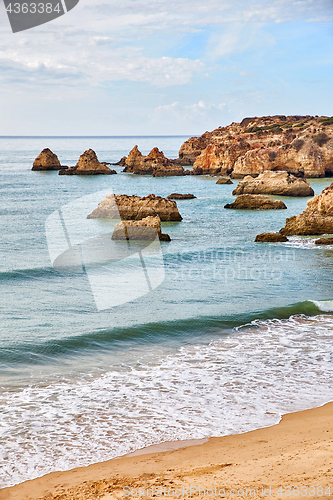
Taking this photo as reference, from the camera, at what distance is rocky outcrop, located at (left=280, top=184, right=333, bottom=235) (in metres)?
23.1

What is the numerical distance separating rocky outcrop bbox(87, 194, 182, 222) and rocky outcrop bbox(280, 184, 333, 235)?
7.97 m

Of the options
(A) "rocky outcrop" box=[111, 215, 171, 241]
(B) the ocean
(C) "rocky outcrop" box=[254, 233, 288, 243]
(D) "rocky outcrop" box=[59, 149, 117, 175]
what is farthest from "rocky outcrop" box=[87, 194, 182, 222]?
(D) "rocky outcrop" box=[59, 149, 117, 175]

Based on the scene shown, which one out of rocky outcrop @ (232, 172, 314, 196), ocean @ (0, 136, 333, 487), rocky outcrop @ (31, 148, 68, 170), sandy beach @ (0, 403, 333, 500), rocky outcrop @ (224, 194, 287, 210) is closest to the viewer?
sandy beach @ (0, 403, 333, 500)

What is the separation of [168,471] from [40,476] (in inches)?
57.4

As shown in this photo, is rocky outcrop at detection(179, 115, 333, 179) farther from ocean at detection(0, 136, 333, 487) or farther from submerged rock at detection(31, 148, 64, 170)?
ocean at detection(0, 136, 333, 487)

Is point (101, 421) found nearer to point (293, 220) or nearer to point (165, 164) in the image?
point (293, 220)

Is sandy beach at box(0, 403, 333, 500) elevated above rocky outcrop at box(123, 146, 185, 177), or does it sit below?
below

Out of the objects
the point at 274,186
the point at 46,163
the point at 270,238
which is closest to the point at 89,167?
the point at 46,163

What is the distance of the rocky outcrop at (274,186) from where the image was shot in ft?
150

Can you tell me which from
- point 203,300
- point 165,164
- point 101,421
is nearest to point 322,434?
point 101,421

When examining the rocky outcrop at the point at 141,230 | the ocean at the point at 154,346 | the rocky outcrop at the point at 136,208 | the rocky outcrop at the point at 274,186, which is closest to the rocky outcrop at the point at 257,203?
the rocky outcrop at the point at 274,186

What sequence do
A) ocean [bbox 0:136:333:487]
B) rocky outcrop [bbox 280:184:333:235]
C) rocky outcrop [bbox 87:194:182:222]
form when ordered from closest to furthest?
1. ocean [bbox 0:136:333:487]
2. rocky outcrop [bbox 280:184:333:235]
3. rocky outcrop [bbox 87:194:182:222]

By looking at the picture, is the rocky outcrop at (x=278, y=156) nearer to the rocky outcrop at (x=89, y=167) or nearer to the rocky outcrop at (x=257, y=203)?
the rocky outcrop at (x=89, y=167)

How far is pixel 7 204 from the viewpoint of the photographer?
41.8 meters
